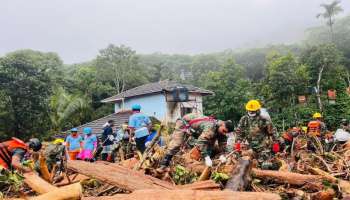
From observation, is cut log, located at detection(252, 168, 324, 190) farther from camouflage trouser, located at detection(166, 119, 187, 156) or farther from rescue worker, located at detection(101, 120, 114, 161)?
rescue worker, located at detection(101, 120, 114, 161)

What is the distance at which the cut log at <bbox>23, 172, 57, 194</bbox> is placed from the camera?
448cm

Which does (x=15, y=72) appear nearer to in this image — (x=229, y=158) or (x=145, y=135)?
(x=145, y=135)

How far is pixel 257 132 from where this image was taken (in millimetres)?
7055

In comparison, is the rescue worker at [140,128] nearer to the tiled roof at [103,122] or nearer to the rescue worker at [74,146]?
the rescue worker at [74,146]

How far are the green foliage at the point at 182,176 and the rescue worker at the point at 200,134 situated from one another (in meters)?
0.27

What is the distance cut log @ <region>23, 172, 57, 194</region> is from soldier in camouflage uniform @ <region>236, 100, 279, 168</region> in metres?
3.59

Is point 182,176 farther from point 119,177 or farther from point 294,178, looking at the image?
point 294,178

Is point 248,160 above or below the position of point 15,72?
below

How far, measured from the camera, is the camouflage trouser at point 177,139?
21.1 feet

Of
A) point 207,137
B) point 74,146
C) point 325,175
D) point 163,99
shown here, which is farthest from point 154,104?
point 325,175

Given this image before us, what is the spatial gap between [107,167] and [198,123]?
5.59 ft

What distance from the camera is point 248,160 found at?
17.9 ft

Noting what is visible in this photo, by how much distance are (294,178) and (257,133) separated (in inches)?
61.4

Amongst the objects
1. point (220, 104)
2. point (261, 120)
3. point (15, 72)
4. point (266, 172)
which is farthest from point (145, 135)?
point (220, 104)
